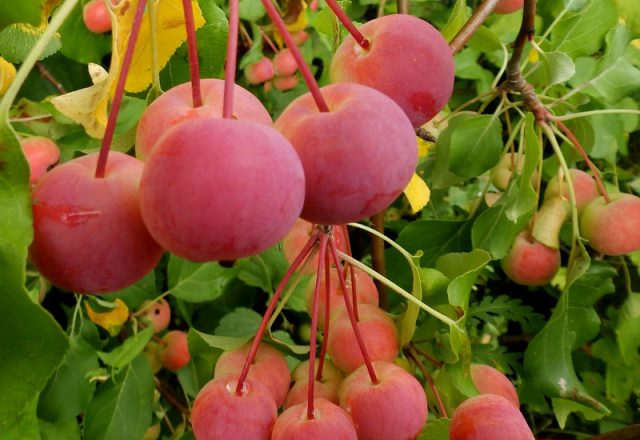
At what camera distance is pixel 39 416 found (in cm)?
96

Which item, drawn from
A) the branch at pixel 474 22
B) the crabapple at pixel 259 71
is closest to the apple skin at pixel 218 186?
the branch at pixel 474 22

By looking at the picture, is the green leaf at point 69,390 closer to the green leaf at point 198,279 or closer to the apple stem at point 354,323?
the green leaf at point 198,279

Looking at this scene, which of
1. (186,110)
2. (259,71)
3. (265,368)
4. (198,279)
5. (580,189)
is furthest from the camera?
(259,71)

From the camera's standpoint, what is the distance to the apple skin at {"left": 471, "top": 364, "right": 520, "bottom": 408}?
812 millimetres

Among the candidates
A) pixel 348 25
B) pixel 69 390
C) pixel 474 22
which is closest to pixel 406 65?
pixel 348 25

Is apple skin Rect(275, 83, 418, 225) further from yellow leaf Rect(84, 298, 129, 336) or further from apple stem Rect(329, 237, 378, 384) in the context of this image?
yellow leaf Rect(84, 298, 129, 336)

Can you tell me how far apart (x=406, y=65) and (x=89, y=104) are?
224 millimetres

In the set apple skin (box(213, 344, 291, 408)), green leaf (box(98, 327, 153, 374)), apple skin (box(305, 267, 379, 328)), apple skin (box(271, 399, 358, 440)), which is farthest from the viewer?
green leaf (box(98, 327, 153, 374))

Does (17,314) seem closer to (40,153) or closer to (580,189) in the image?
(40,153)

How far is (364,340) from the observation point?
2.45 ft

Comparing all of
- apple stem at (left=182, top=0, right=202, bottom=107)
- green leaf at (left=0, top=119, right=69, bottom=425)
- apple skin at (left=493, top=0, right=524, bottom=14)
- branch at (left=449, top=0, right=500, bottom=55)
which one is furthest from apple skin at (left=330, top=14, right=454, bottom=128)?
apple skin at (left=493, top=0, right=524, bottom=14)

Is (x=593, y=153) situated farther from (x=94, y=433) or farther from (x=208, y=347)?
(x=94, y=433)

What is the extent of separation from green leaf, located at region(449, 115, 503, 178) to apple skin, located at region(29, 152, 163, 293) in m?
0.62

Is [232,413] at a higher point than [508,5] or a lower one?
lower
